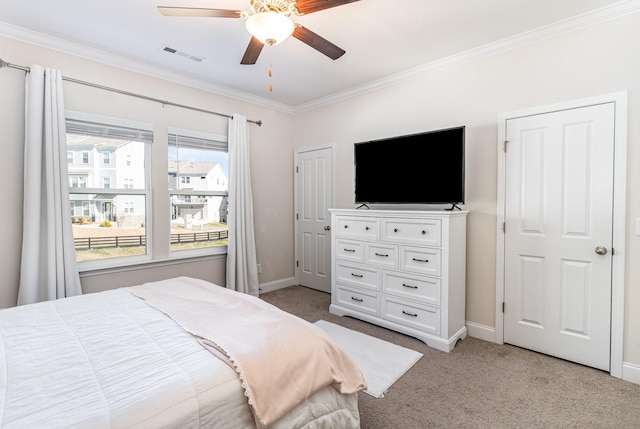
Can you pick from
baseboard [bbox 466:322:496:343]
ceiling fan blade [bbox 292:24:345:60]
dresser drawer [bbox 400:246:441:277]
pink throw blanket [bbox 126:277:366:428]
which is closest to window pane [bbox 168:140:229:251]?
pink throw blanket [bbox 126:277:366:428]

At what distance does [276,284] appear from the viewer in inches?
177

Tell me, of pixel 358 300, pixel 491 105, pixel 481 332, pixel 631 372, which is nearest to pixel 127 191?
pixel 358 300

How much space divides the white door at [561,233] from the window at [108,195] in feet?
12.1

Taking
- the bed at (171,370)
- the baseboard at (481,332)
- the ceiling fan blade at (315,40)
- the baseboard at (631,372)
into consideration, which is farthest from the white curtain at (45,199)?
the baseboard at (631,372)

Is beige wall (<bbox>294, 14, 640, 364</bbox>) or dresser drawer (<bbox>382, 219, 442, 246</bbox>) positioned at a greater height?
beige wall (<bbox>294, 14, 640, 364</bbox>)

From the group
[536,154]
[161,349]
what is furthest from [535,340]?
[161,349]

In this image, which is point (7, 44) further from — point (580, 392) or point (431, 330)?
point (580, 392)

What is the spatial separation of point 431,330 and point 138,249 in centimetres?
313

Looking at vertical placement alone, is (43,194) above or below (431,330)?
above

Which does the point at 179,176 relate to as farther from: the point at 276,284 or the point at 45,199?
the point at 276,284

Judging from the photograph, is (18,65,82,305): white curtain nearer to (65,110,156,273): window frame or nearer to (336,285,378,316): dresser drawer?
(65,110,156,273): window frame

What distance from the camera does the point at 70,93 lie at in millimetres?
2793

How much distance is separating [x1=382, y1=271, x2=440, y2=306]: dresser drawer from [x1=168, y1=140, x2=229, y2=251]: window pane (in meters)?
2.22

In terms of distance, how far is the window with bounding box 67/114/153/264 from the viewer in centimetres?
292
